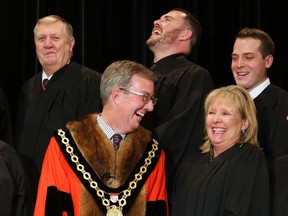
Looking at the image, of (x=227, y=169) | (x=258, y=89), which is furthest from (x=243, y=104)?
(x=258, y=89)

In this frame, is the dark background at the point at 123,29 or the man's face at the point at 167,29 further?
the dark background at the point at 123,29

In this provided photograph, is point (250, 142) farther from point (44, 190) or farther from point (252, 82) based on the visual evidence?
point (44, 190)

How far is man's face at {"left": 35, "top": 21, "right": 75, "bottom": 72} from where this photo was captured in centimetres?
536

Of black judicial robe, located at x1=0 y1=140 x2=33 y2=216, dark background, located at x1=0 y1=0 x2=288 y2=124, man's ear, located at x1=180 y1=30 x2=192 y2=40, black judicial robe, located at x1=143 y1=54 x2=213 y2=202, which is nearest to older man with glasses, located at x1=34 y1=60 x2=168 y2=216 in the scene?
black judicial robe, located at x1=0 y1=140 x2=33 y2=216

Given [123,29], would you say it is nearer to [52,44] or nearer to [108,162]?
[52,44]

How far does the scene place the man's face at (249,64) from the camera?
5.38 metres

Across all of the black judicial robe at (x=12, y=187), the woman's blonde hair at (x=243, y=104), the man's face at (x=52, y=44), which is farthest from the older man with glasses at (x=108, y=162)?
the man's face at (x=52, y=44)

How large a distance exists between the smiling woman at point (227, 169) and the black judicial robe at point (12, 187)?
0.91 meters

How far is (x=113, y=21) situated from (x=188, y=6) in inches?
28.7

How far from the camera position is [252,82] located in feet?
17.6

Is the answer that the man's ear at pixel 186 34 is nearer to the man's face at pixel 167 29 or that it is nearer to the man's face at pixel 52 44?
the man's face at pixel 167 29

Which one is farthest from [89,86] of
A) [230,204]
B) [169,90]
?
[230,204]

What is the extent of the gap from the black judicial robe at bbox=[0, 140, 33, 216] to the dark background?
4.78 ft

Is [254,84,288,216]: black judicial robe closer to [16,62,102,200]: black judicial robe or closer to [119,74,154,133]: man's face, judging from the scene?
[119,74,154,133]: man's face
